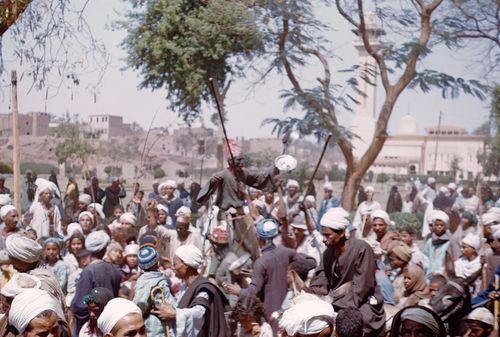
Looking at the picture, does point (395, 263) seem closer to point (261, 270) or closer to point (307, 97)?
point (261, 270)

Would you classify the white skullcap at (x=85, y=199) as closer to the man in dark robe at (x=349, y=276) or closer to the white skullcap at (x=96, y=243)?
the white skullcap at (x=96, y=243)

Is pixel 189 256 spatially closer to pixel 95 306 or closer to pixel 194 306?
pixel 194 306

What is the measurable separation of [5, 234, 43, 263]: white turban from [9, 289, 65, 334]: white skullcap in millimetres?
1264

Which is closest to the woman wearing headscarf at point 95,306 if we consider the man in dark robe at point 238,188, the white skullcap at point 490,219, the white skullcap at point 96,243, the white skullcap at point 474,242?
the white skullcap at point 96,243

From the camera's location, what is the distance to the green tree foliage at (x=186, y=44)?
49.9 feet

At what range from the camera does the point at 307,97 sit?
15.3 metres

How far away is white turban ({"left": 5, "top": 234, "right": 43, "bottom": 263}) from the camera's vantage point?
5.66 meters

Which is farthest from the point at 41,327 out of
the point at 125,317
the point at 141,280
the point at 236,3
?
the point at 236,3

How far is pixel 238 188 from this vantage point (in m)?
9.43

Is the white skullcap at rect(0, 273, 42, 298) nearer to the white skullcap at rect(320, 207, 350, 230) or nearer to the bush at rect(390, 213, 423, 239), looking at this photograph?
the white skullcap at rect(320, 207, 350, 230)

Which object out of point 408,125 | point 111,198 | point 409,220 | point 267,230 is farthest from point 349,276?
point 408,125

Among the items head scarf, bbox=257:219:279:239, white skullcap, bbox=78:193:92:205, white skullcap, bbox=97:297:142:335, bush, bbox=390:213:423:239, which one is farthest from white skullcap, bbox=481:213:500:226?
bush, bbox=390:213:423:239

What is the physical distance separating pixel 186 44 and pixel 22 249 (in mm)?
10886

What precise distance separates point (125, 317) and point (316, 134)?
11.2m
